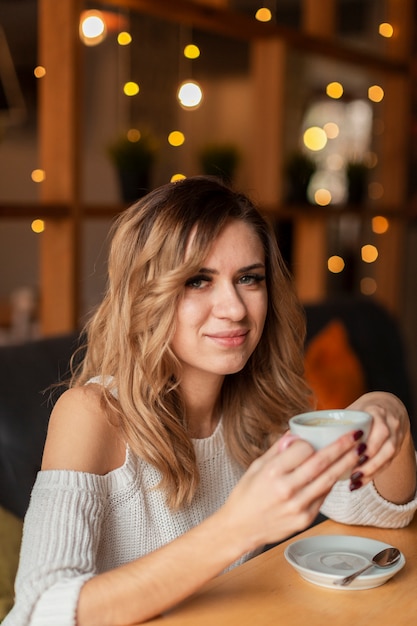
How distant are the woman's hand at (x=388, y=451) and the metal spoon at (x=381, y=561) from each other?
0.36 ft

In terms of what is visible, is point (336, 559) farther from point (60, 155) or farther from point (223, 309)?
point (60, 155)

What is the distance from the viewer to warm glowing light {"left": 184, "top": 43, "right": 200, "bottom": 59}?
4602mm

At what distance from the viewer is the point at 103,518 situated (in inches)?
54.7

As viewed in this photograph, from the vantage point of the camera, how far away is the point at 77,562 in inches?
46.8

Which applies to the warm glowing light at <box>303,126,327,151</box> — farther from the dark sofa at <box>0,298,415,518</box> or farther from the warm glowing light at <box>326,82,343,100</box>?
the dark sofa at <box>0,298,415,518</box>

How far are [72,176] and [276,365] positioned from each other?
125 centimetres

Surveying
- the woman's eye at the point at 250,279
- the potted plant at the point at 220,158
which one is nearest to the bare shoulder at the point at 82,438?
the woman's eye at the point at 250,279

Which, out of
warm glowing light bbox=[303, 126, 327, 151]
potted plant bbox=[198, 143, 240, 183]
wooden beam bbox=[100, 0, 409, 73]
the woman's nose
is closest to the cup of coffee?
the woman's nose

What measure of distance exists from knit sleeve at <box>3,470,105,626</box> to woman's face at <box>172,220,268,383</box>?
10.7 inches

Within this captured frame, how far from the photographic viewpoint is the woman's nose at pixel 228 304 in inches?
54.9

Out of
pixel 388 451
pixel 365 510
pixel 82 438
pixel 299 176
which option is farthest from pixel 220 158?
pixel 388 451

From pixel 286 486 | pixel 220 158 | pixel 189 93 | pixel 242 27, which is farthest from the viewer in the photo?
pixel 189 93

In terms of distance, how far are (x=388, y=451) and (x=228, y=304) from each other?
13.8 inches

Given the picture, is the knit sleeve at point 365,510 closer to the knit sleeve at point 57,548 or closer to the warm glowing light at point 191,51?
the knit sleeve at point 57,548
